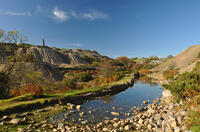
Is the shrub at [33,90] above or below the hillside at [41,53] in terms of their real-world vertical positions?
below

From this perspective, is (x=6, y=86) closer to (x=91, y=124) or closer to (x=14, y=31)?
(x=14, y=31)

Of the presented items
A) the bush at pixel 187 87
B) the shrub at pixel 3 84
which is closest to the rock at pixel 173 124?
the bush at pixel 187 87

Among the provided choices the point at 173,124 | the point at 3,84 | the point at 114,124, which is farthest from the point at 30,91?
the point at 173,124

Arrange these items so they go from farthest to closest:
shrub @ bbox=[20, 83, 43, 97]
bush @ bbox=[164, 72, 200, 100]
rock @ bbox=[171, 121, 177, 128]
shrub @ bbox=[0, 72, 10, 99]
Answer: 1. shrub @ bbox=[20, 83, 43, 97]
2. shrub @ bbox=[0, 72, 10, 99]
3. bush @ bbox=[164, 72, 200, 100]
4. rock @ bbox=[171, 121, 177, 128]

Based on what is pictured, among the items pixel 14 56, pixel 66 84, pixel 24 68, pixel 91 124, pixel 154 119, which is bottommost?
pixel 91 124

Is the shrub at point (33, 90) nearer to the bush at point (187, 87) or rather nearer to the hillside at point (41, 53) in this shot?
the hillside at point (41, 53)

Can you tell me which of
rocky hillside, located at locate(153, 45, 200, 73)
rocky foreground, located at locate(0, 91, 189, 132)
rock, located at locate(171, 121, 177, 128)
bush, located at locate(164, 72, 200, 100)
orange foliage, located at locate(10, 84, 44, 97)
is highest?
rocky hillside, located at locate(153, 45, 200, 73)

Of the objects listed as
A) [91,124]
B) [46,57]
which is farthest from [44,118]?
[46,57]

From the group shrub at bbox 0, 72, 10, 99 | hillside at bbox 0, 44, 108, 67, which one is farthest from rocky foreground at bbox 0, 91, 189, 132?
hillside at bbox 0, 44, 108, 67

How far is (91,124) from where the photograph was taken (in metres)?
8.30

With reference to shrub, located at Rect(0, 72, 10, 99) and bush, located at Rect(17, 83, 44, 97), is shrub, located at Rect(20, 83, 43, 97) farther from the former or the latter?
shrub, located at Rect(0, 72, 10, 99)

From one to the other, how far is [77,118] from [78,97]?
587 centimetres

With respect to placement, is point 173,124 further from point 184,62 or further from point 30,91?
point 184,62

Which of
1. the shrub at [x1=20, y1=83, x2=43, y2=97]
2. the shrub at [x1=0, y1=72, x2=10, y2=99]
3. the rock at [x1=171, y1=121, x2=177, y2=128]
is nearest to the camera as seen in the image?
the rock at [x1=171, y1=121, x2=177, y2=128]
